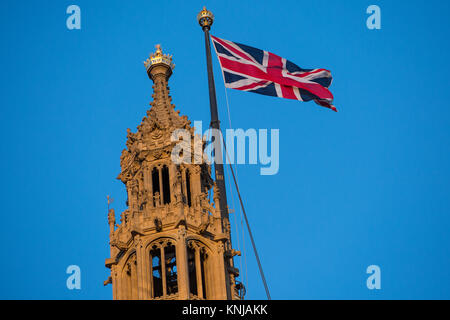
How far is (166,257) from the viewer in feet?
215

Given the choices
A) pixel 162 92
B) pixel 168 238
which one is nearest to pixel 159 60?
pixel 162 92

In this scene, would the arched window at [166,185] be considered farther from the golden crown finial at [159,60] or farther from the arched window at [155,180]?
the golden crown finial at [159,60]

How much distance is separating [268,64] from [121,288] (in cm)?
1543

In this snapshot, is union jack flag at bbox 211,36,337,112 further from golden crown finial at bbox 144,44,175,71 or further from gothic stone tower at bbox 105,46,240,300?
golden crown finial at bbox 144,44,175,71

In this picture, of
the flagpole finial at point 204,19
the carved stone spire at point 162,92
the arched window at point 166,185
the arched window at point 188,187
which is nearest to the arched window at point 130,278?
the arched window at point 166,185

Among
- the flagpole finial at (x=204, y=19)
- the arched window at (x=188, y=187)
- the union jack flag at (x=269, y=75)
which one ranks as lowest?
the arched window at (x=188, y=187)

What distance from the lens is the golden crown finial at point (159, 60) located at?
75.2m

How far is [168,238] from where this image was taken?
2499 inches

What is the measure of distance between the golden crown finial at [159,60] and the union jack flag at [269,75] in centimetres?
1098

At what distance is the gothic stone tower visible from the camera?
62.6 metres

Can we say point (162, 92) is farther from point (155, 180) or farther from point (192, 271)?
point (192, 271)

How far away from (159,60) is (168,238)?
53.0 ft
